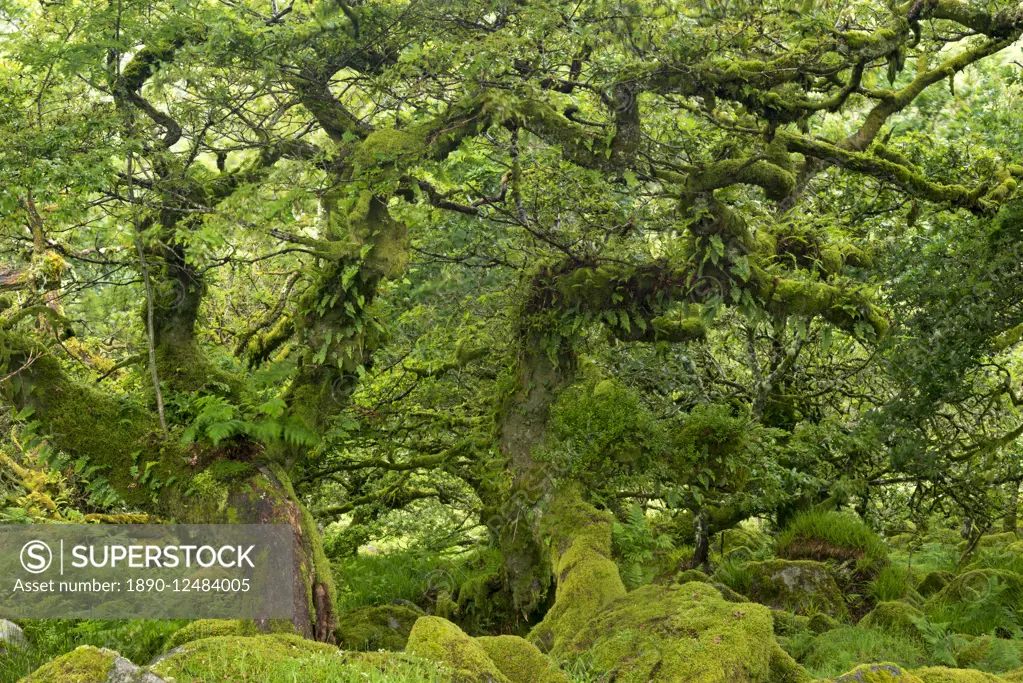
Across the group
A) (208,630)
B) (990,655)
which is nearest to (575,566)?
(990,655)

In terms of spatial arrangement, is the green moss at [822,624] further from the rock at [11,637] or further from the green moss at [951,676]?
the rock at [11,637]

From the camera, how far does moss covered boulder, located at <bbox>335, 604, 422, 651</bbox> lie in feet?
33.0

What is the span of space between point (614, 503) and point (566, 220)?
3.91m

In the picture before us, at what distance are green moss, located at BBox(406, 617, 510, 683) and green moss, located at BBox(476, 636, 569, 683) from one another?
26cm

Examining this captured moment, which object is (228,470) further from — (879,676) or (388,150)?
(879,676)

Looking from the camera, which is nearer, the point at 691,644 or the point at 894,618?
the point at 691,644

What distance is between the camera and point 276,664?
5.08 m

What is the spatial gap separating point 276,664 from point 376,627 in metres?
5.87

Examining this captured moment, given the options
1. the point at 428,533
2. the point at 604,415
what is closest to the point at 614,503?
the point at 604,415

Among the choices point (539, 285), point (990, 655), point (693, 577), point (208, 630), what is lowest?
point (990, 655)

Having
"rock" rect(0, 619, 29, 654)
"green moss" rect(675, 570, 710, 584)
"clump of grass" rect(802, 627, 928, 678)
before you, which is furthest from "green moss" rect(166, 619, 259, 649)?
"green moss" rect(675, 570, 710, 584)

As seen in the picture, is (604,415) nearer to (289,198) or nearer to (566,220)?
(566,220)

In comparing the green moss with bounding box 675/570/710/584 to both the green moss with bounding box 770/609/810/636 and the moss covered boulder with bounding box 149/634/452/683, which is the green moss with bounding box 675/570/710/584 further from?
the moss covered boulder with bounding box 149/634/452/683

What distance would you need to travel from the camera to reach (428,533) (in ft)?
46.9
